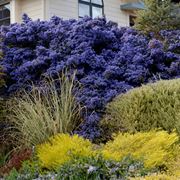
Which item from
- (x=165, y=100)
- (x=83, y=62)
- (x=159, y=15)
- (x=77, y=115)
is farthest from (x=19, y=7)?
(x=165, y=100)

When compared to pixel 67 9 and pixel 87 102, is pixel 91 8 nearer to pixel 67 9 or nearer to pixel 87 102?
pixel 67 9

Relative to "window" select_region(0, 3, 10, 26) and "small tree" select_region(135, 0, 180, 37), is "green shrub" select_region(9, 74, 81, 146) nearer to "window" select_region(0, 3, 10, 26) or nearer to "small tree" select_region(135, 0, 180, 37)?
"small tree" select_region(135, 0, 180, 37)

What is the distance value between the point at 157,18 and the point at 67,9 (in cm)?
559

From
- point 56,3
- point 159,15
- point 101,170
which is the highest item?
point 56,3

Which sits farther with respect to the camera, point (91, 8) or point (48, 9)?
point (91, 8)

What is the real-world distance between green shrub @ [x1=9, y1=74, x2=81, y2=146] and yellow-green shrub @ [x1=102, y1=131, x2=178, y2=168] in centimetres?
152

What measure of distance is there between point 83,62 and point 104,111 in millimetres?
1423

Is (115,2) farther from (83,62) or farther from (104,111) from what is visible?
(104,111)

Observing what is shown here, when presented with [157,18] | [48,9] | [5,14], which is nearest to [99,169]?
[157,18]

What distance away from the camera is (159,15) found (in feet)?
39.3

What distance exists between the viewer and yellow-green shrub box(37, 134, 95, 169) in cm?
606

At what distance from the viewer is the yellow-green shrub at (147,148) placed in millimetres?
5887

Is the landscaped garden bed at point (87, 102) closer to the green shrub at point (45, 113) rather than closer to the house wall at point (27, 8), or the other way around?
the green shrub at point (45, 113)

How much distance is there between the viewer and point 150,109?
25.2 feet
